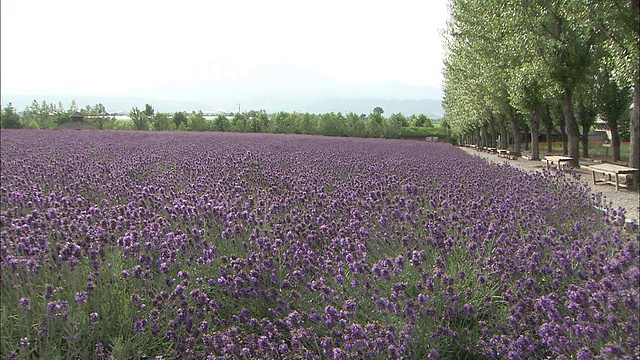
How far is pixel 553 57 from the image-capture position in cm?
1335

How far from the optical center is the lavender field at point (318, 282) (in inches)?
92.9

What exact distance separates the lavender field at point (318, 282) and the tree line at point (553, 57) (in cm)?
766

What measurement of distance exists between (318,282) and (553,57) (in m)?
13.2

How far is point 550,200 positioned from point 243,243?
3190mm

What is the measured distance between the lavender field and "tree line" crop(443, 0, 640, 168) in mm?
7663

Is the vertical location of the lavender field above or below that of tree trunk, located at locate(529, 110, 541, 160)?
below

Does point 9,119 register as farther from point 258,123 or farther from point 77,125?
point 258,123

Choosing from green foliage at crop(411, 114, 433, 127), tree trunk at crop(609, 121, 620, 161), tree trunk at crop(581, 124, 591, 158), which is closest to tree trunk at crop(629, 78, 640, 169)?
tree trunk at crop(609, 121, 620, 161)

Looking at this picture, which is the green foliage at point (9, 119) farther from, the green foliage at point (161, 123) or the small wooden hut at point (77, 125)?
the green foliage at point (161, 123)

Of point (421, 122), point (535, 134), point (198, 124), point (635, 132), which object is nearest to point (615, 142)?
point (535, 134)

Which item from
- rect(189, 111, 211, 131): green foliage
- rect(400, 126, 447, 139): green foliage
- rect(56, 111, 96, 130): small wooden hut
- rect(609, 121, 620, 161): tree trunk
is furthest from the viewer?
rect(400, 126, 447, 139): green foliage

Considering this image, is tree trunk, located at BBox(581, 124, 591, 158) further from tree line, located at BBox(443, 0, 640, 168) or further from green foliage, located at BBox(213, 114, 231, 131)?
green foliage, located at BBox(213, 114, 231, 131)

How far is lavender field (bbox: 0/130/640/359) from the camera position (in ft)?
7.74

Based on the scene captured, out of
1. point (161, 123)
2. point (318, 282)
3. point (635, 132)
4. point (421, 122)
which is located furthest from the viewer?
point (421, 122)
